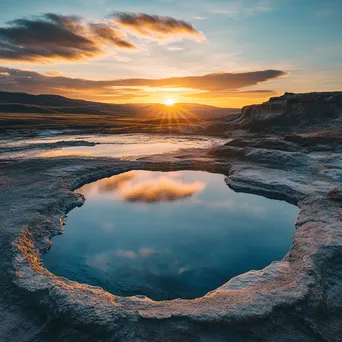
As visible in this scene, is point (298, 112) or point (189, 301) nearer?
point (189, 301)

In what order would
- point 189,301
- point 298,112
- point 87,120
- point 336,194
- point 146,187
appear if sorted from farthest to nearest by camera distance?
point 87,120
point 298,112
point 146,187
point 336,194
point 189,301

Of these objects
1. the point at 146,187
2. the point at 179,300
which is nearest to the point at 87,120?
the point at 146,187

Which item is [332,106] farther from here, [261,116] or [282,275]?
[282,275]

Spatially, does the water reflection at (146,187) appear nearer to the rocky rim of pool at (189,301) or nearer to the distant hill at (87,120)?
the rocky rim of pool at (189,301)

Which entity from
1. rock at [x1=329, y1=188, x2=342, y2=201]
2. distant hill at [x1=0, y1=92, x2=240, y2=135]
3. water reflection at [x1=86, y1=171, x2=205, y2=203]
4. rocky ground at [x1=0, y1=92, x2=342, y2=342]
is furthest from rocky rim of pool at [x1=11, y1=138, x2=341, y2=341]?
distant hill at [x1=0, y1=92, x2=240, y2=135]

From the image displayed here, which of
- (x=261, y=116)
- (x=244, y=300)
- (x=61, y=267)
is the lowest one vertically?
(x=61, y=267)

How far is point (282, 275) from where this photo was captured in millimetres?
8805

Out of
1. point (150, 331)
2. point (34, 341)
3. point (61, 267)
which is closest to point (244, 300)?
point (150, 331)

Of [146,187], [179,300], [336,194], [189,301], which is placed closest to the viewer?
[189,301]

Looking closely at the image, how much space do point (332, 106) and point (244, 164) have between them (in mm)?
30885

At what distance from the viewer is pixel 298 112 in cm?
4912

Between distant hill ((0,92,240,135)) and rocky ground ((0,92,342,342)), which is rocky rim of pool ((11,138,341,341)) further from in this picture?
distant hill ((0,92,240,135))

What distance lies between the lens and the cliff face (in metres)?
45.5

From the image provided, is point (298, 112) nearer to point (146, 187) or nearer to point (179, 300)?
point (146, 187)
